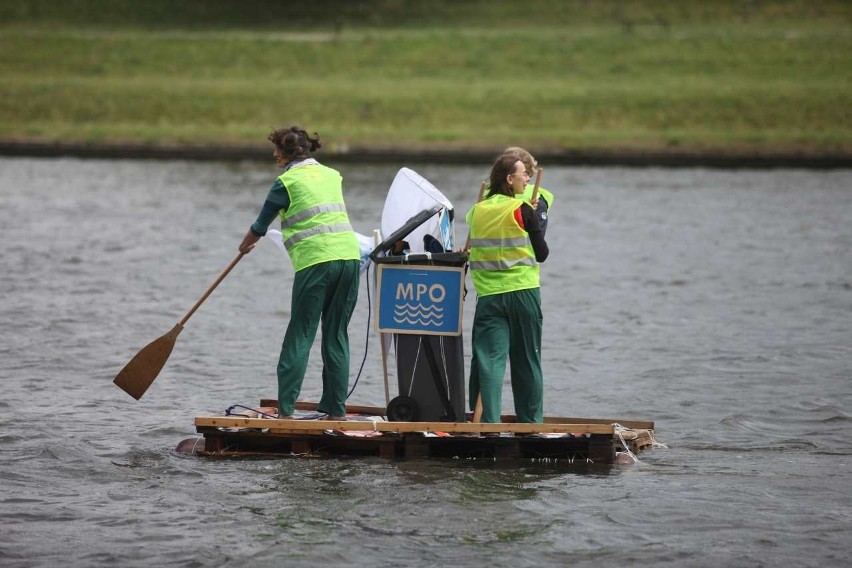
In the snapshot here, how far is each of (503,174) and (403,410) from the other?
75.5 inches

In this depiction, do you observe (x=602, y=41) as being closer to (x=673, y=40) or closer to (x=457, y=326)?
(x=673, y=40)

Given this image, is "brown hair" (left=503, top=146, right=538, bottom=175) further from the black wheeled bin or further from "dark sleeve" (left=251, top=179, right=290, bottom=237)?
"dark sleeve" (left=251, top=179, right=290, bottom=237)

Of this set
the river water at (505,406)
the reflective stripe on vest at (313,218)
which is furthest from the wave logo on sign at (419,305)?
the river water at (505,406)

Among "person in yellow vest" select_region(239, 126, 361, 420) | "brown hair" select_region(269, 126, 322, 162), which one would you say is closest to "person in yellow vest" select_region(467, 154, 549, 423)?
"person in yellow vest" select_region(239, 126, 361, 420)

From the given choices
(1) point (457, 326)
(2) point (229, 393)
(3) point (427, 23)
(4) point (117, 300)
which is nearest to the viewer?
(1) point (457, 326)

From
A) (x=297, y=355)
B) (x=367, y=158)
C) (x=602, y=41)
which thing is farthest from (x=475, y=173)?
(x=297, y=355)

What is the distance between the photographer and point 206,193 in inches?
1283

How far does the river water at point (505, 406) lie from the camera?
29.7 ft

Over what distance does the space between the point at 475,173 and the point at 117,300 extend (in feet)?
59.9

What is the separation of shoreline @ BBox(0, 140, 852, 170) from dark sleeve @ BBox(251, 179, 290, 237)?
27.4 m

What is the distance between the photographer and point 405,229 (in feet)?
35.0

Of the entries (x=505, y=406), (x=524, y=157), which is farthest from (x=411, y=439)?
(x=505, y=406)

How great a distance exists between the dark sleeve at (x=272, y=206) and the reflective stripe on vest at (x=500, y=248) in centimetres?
138

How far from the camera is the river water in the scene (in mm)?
9055
